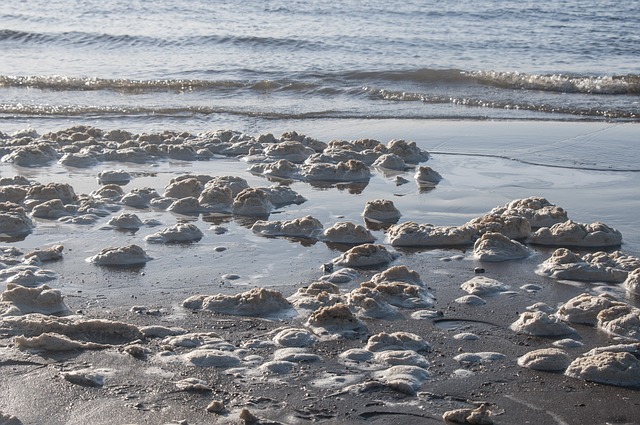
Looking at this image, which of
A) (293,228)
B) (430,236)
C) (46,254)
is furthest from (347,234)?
(46,254)

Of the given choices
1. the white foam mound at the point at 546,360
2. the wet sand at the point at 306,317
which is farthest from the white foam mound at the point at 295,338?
the white foam mound at the point at 546,360

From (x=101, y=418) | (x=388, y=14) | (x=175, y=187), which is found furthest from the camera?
(x=388, y=14)

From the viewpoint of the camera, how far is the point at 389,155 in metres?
7.51

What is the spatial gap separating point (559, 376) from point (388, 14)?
19.0m

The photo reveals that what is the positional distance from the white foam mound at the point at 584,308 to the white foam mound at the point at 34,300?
2.35 metres

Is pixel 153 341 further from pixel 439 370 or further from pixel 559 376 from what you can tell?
pixel 559 376

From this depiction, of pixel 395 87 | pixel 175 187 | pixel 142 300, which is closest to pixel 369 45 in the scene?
pixel 395 87

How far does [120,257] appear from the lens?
5.07m

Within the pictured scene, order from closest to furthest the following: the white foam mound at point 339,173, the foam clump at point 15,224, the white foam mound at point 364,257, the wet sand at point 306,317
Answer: the wet sand at point 306,317
the white foam mound at point 364,257
the foam clump at point 15,224
the white foam mound at point 339,173

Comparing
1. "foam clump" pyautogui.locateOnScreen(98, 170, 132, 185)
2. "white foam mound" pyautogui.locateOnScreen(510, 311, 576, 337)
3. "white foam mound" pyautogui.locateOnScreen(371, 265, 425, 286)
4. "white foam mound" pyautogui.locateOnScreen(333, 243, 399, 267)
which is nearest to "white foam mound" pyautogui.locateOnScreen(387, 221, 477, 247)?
"white foam mound" pyautogui.locateOnScreen(333, 243, 399, 267)

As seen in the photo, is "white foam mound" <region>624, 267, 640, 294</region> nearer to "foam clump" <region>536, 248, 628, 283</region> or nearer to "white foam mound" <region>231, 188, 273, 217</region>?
"foam clump" <region>536, 248, 628, 283</region>

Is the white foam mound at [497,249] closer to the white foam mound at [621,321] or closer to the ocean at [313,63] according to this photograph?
the white foam mound at [621,321]

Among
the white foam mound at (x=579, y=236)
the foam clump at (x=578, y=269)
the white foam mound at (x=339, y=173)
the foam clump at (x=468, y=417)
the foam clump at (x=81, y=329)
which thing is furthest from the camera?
the white foam mound at (x=339, y=173)

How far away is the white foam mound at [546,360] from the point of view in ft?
12.2
